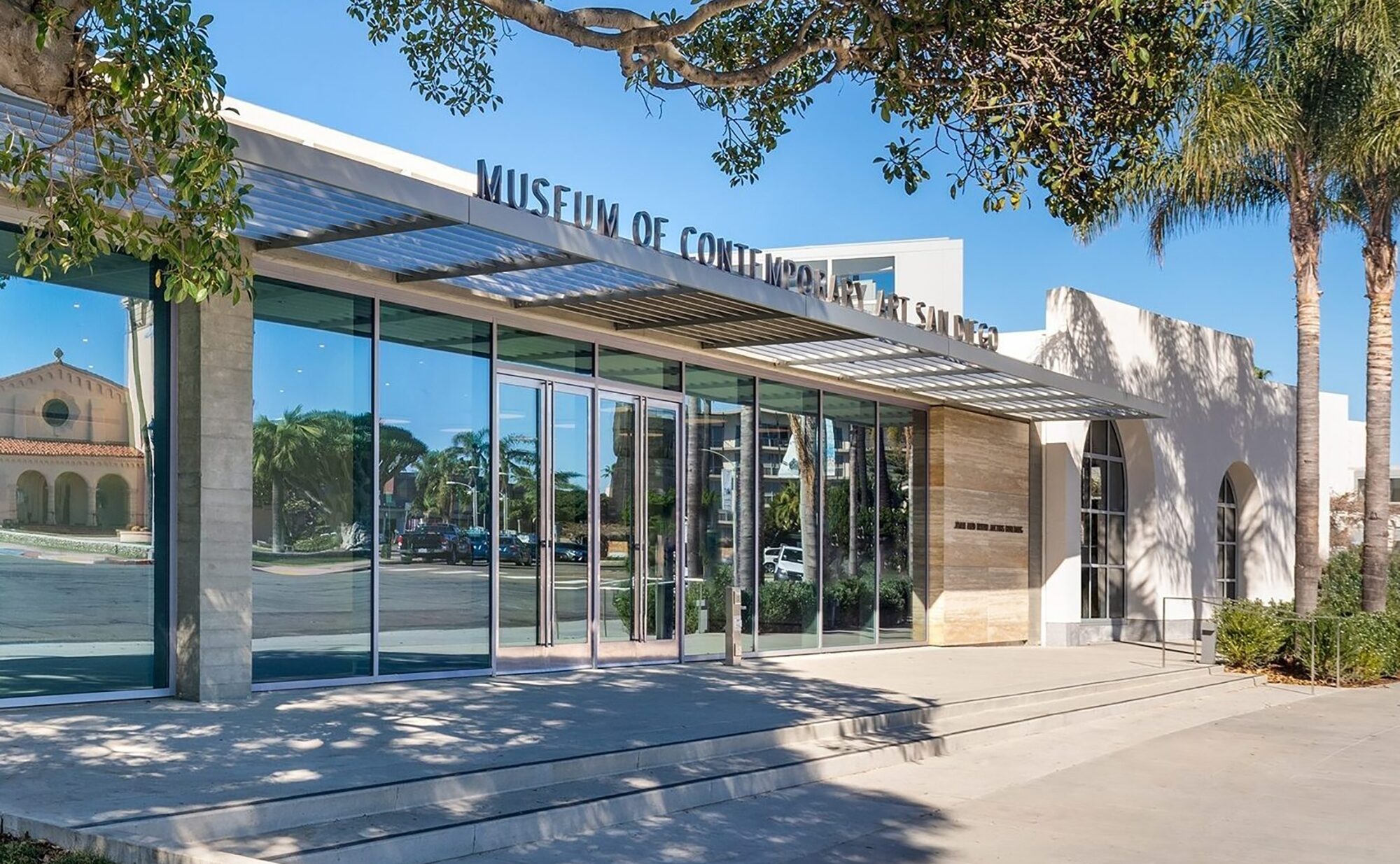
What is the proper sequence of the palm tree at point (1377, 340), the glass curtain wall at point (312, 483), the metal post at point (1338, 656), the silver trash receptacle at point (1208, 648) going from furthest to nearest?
1. the palm tree at point (1377, 340)
2. the silver trash receptacle at point (1208, 648)
3. the metal post at point (1338, 656)
4. the glass curtain wall at point (312, 483)

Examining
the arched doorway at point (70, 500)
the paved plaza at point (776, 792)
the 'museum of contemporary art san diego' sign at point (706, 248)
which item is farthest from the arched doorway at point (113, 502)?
the 'museum of contemporary art san diego' sign at point (706, 248)

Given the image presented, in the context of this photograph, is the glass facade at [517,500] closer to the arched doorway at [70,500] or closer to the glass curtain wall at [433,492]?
the glass curtain wall at [433,492]

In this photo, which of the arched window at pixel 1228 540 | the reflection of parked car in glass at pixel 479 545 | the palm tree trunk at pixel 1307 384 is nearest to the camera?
the reflection of parked car in glass at pixel 479 545

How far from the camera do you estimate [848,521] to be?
19109 millimetres

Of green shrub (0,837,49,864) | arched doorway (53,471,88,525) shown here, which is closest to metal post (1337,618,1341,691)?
arched doorway (53,471,88,525)

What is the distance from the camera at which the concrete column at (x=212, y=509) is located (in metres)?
10.6

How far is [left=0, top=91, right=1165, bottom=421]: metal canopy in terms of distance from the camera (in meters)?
8.87

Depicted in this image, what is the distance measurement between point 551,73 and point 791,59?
274 inches

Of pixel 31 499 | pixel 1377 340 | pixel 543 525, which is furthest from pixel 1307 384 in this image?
pixel 31 499

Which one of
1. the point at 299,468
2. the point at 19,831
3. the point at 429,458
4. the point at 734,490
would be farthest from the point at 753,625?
the point at 19,831

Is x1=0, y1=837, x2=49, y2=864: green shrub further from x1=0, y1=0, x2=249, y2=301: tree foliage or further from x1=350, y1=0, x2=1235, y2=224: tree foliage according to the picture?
x1=350, y1=0, x2=1235, y2=224: tree foliage

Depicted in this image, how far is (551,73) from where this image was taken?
1573cm

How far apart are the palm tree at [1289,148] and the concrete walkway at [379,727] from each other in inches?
301

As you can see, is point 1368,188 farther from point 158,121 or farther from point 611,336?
point 158,121
